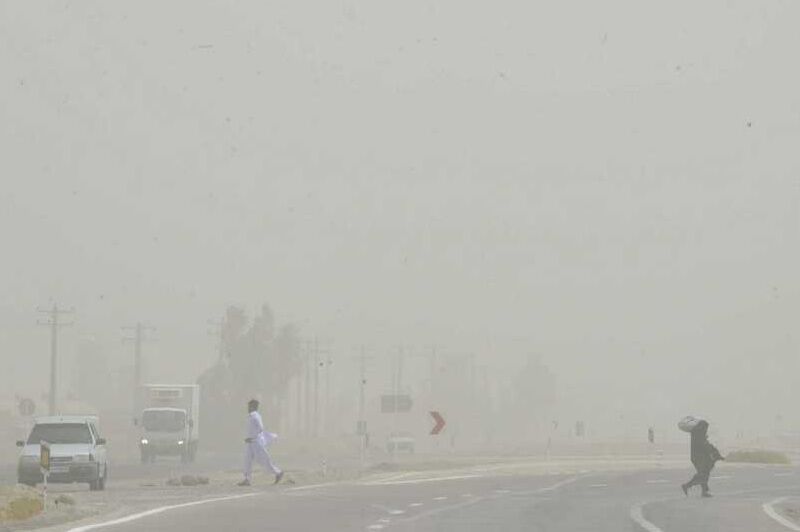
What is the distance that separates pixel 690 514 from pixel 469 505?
4.70m

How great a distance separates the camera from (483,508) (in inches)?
1350

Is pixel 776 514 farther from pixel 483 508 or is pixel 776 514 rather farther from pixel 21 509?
pixel 21 509

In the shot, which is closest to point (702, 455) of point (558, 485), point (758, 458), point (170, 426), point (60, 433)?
point (558, 485)

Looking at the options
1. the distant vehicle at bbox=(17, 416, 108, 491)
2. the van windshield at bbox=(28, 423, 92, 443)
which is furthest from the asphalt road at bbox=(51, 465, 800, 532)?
the van windshield at bbox=(28, 423, 92, 443)

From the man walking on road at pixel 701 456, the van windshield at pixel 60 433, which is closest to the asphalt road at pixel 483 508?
the man walking on road at pixel 701 456

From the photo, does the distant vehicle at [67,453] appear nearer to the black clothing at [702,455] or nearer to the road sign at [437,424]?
the black clothing at [702,455]

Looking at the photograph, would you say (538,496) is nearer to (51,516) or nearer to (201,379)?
(51,516)

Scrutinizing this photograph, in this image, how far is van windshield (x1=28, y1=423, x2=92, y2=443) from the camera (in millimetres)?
47000

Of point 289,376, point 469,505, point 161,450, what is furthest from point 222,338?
point 469,505

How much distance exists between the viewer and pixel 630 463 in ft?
275

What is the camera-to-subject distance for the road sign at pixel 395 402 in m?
63.5

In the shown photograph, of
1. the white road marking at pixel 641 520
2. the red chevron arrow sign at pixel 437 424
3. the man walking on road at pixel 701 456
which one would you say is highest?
the red chevron arrow sign at pixel 437 424

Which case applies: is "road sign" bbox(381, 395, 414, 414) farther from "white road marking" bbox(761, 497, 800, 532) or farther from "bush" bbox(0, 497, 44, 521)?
"bush" bbox(0, 497, 44, 521)

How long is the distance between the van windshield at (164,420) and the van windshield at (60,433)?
34646mm
